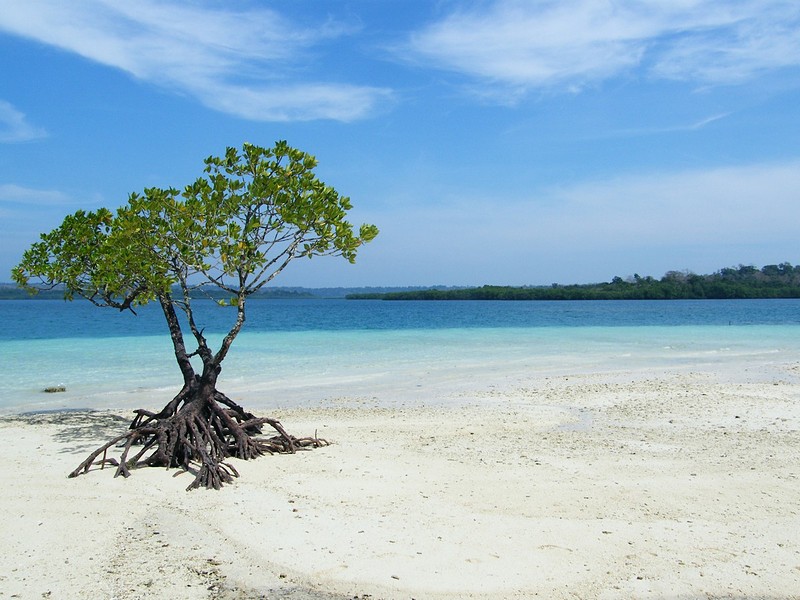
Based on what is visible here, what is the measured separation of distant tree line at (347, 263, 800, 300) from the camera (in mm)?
98938

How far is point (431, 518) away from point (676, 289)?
106 m

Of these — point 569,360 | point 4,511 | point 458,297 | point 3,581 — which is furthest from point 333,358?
point 458,297

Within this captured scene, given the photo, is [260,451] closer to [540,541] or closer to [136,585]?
[136,585]

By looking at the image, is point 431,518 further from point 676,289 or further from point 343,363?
point 676,289

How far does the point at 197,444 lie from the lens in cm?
695

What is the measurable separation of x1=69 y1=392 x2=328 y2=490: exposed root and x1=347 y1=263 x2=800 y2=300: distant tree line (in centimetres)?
10101

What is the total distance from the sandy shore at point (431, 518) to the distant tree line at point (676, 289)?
98747mm

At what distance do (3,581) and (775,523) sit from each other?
6.08 meters

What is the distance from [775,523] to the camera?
5.45 metres

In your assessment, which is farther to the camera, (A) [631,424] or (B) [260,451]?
(A) [631,424]

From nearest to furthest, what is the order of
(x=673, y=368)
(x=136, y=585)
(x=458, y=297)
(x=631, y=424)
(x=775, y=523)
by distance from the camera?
(x=136, y=585) → (x=775, y=523) → (x=631, y=424) → (x=673, y=368) → (x=458, y=297)

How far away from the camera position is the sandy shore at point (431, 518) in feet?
14.4

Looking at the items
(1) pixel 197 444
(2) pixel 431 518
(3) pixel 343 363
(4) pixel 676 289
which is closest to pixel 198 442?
(1) pixel 197 444

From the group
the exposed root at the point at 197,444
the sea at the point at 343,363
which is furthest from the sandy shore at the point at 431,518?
the sea at the point at 343,363
